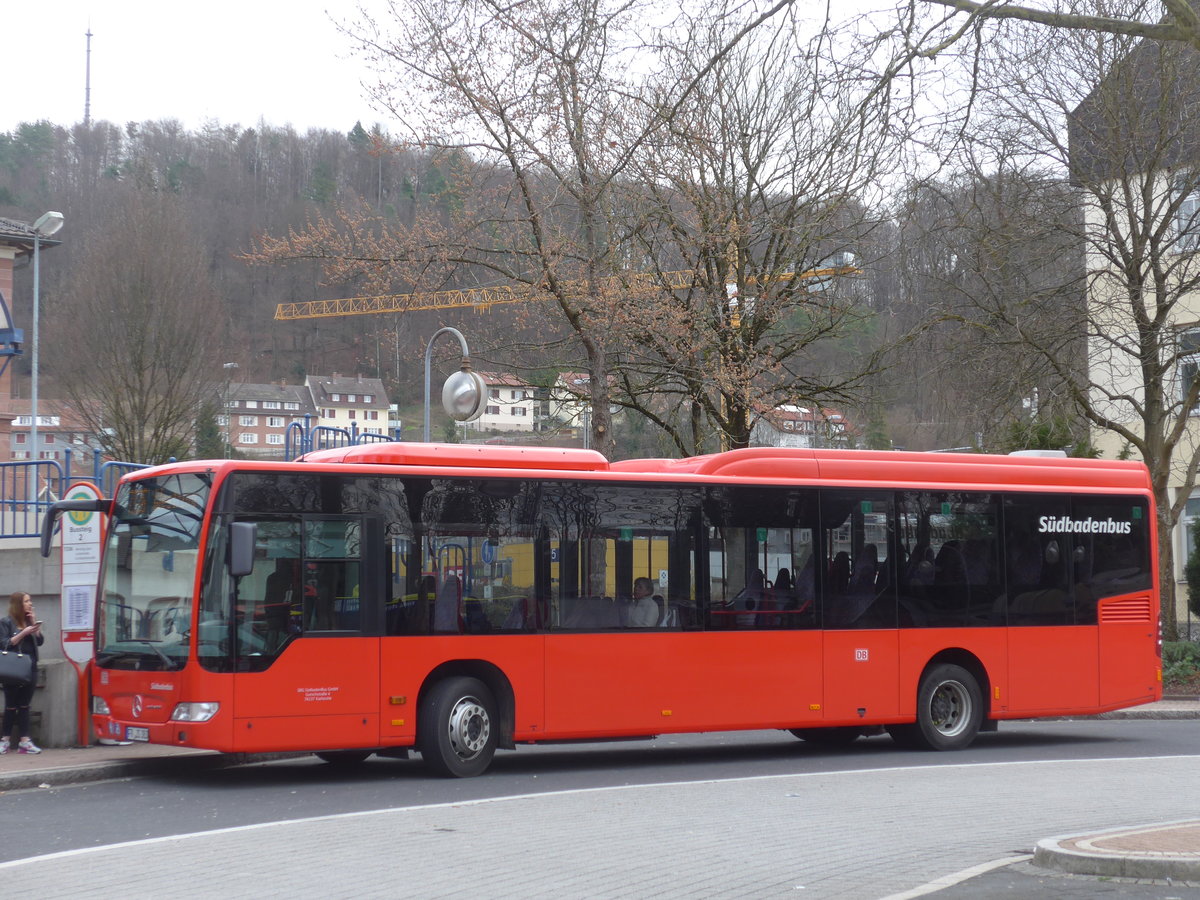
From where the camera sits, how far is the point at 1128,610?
55.7ft

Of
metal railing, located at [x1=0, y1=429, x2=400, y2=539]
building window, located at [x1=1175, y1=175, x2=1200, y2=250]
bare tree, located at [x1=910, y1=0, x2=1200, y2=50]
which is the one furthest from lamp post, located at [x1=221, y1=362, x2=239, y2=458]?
bare tree, located at [x1=910, y1=0, x2=1200, y2=50]

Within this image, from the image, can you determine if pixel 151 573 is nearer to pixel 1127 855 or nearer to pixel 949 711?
pixel 1127 855

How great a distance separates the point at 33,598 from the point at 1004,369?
16006 millimetres

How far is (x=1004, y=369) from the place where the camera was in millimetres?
24312

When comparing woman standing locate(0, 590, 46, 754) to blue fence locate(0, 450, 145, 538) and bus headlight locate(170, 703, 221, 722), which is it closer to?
bus headlight locate(170, 703, 221, 722)

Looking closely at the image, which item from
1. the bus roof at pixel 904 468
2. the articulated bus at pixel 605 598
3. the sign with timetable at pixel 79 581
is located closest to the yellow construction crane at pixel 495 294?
the bus roof at pixel 904 468

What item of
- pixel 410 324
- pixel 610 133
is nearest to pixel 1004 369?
pixel 610 133

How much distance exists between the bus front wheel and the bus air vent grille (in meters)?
2.03

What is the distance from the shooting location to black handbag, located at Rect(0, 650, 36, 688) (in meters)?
13.5

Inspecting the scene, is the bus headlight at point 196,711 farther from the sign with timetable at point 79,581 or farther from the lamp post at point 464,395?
the lamp post at point 464,395

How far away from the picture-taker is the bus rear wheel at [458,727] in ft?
42.2

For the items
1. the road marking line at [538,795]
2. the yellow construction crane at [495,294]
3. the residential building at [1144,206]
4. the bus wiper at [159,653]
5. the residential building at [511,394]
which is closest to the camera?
the road marking line at [538,795]

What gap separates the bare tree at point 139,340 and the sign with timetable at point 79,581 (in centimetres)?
2377

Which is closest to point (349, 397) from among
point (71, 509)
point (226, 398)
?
point (226, 398)
